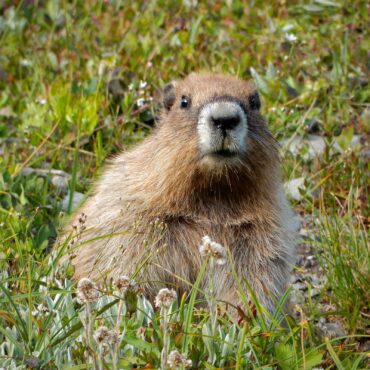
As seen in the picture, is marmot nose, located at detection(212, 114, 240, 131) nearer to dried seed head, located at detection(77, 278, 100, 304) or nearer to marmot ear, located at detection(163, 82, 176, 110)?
marmot ear, located at detection(163, 82, 176, 110)

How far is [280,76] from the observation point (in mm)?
6816

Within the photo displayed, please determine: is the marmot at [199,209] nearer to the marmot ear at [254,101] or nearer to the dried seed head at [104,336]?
the marmot ear at [254,101]

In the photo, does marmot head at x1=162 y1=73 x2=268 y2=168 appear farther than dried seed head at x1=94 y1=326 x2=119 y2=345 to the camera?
Yes

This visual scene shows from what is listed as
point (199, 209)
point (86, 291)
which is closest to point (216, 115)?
point (199, 209)

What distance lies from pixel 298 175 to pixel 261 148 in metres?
1.70

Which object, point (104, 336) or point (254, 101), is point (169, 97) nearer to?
point (254, 101)

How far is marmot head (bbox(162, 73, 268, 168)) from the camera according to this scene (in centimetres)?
418

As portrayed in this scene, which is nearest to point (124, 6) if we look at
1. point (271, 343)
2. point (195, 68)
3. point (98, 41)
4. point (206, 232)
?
point (98, 41)

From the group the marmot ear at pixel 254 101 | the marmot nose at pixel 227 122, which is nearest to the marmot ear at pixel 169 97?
the marmot ear at pixel 254 101

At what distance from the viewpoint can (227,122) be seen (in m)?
4.15

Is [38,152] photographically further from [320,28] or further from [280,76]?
[320,28]

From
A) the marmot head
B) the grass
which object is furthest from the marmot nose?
the grass

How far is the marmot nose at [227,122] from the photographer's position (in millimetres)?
4148

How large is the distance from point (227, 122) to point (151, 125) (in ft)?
8.31
